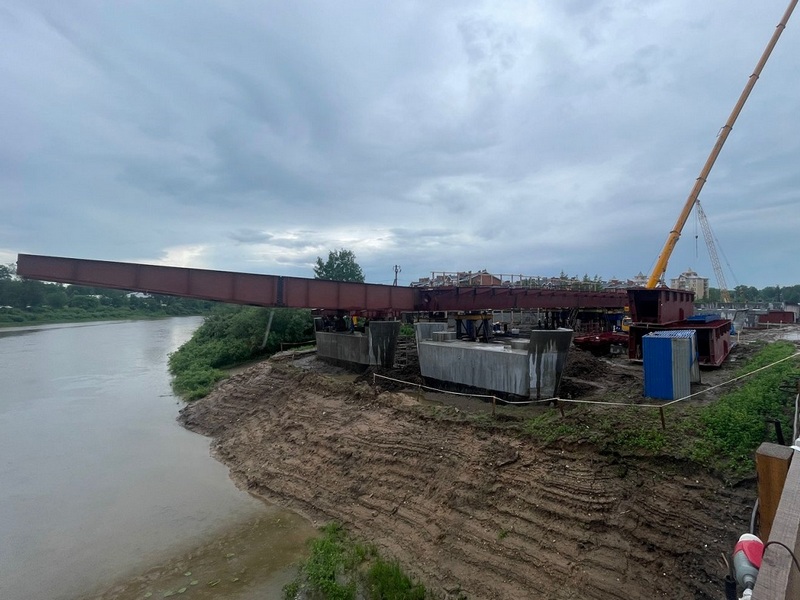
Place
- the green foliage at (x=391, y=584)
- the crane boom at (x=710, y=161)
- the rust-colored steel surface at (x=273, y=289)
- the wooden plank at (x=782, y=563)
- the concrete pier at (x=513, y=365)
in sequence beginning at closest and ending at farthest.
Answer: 1. the wooden plank at (x=782, y=563)
2. the green foliage at (x=391, y=584)
3. the rust-colored steel surface at (x=273, y=289)
4. the concrete pier at (x=513, y=365)
5. the crane boom at (x=710, y=161)

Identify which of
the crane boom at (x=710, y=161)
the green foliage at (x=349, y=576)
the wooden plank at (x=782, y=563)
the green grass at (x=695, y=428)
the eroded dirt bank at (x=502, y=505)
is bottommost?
the green foliage at (x=349, y=576)

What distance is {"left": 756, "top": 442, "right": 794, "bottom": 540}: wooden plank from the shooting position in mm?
4223

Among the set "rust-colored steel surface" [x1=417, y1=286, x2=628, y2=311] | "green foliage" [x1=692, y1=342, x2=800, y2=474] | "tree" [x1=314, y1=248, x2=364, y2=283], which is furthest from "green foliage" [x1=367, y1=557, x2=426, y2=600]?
"tree" [x1=314, y1=248, x2=364, y2=283]

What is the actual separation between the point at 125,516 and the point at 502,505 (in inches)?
400

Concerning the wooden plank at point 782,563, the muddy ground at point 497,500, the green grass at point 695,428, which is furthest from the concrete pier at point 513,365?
the wooden plank at point 782,563

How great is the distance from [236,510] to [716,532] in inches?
435

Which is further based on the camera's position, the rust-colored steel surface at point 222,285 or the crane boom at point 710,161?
the crane boom at point 710,161

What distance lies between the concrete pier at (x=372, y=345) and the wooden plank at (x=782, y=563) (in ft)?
62.8

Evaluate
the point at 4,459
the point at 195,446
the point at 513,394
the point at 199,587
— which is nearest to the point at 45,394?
the point at 4,459

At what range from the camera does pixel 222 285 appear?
16953 millimetres

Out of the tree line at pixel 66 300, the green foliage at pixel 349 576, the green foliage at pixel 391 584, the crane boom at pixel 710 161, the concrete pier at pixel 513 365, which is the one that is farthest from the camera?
the tree line at pixel 66 300

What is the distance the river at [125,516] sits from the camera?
8711mm

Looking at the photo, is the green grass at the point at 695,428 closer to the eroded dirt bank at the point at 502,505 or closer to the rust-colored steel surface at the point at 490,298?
the eroded dirt bank at the point at 502,505

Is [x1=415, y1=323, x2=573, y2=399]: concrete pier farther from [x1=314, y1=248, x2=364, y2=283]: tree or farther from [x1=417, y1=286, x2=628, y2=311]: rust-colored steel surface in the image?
[x1=314, y1=248, x2=364, y2=283]: tree
